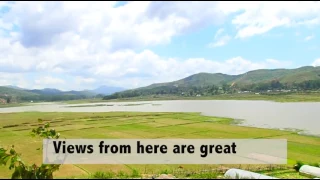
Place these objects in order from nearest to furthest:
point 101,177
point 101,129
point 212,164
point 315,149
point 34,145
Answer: point 101,177
point 212,164
point 315,149
point 34,145
point 101,129

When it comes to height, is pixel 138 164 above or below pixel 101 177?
below

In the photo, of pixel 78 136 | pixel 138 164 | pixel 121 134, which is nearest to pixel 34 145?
pixel 78 136

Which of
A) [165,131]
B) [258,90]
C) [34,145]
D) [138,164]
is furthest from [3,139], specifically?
[258,90]

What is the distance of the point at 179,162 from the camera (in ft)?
83.2

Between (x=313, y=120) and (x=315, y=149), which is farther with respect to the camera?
(x=313, y=120)

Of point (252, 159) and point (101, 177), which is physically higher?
point (101, 177)

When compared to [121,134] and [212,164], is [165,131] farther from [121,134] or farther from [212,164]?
[212,164]

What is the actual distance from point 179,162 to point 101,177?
14152 millimetres

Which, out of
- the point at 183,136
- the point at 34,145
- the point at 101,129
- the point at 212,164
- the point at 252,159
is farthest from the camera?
the point at 101,129

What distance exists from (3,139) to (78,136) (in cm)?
994

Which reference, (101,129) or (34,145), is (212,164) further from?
(101,129)

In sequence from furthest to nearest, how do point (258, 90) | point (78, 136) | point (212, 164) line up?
point (258, 90) < point (78, 136) < point (212, 164)

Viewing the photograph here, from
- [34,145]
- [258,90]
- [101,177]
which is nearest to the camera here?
[101,177]

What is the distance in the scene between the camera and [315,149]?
98.1 ft
